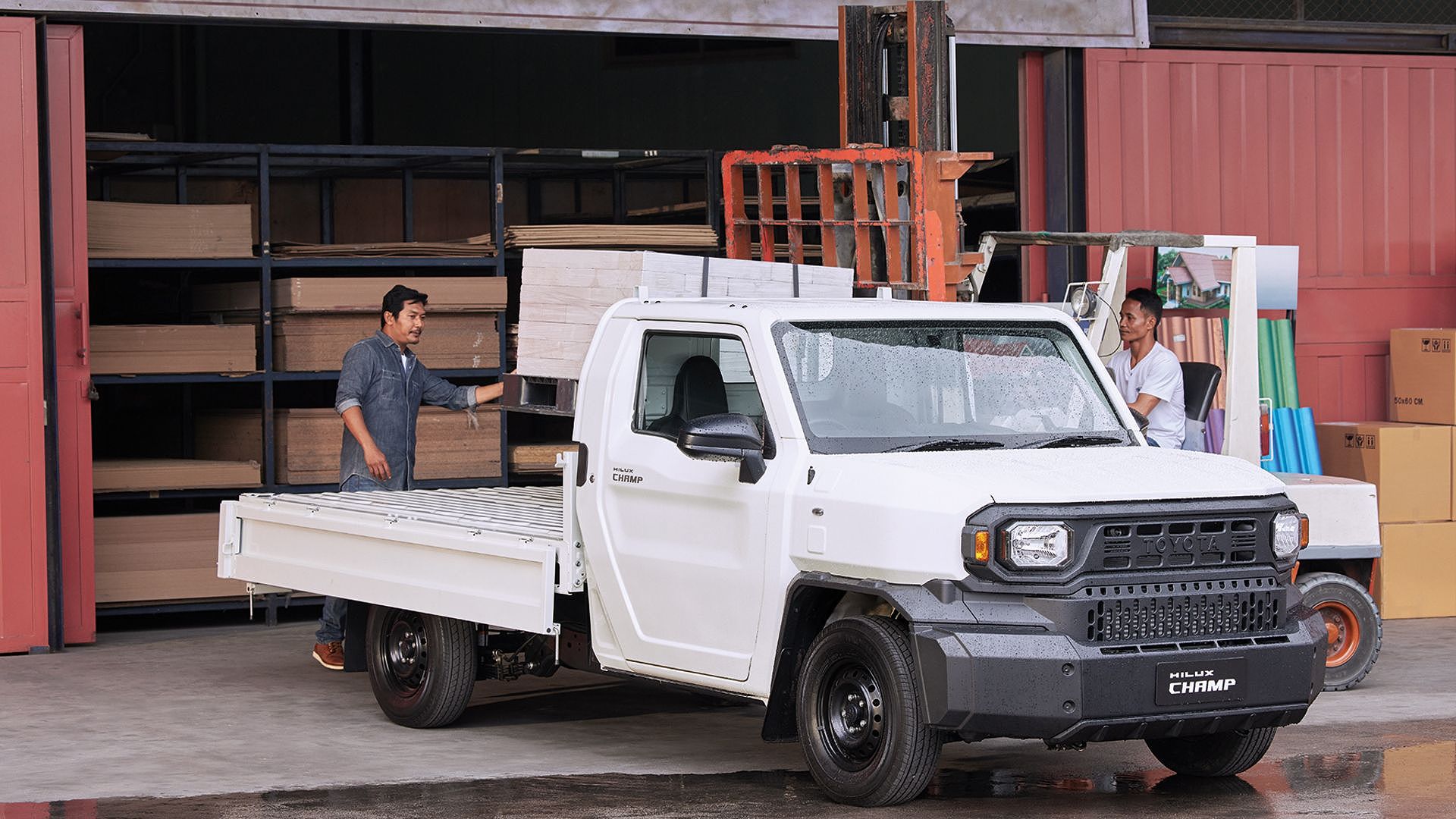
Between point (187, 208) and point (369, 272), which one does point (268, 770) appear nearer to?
point (187, 208)

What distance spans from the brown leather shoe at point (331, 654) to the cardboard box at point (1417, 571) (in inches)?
253

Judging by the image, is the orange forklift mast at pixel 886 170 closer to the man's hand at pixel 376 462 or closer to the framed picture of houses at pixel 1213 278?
the man's hand at pixel 376 462

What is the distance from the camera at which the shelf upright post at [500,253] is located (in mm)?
13203

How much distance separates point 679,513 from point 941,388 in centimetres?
113

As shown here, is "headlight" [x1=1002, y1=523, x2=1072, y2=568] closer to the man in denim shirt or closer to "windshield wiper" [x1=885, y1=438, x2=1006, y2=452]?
"windshield wiper" [x1=885, y1=438, x2=1006, y2=452]

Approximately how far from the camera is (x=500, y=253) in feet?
43.5

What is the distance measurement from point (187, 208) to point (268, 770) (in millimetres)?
5553

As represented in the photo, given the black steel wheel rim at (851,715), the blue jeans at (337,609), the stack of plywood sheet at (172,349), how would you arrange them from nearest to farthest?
the black steel wheel rim at (851,715) < the blue jeans at (337,609) < the stack of plywood sheet at (172,349)

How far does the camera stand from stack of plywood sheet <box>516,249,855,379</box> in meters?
8.73

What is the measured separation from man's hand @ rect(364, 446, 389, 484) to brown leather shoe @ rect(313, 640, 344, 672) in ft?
3.07

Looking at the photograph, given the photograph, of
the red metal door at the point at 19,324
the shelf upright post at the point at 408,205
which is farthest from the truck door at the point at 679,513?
the shelf upright post at the point at 408,205

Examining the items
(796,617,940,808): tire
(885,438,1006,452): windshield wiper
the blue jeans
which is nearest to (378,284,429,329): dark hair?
the blue jeans

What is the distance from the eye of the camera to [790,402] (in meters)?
7.47

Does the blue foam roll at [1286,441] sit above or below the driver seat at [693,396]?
below
